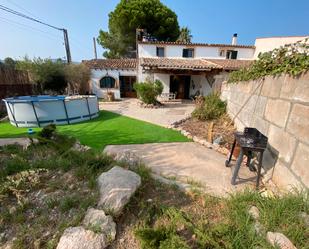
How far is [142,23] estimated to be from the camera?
18469mm

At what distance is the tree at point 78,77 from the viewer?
14356 millimetres

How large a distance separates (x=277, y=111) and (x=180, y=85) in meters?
12.5

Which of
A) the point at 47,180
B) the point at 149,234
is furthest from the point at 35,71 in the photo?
the point at 149,234

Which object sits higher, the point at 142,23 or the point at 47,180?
the point at 142,23

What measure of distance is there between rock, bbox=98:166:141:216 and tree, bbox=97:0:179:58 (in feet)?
64.0

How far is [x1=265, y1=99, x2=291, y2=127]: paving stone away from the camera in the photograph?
2.87 meters

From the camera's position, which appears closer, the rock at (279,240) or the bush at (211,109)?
the rock at (279,240)

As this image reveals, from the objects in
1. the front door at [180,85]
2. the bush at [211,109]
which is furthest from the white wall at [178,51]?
the bush at [211,109]

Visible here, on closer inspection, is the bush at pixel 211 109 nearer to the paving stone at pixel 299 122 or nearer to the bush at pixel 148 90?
the bush at pixel 148 90

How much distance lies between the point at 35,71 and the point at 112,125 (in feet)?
31.0

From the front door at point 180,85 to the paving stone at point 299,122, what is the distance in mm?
12592

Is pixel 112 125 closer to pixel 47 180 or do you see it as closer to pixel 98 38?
pixel 47 180

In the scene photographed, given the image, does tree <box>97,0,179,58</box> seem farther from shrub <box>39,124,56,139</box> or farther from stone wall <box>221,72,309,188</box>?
stone wall <box>221,72,309,188</box>

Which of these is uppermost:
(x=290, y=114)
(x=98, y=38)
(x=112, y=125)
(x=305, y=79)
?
(x=98, y=38)
